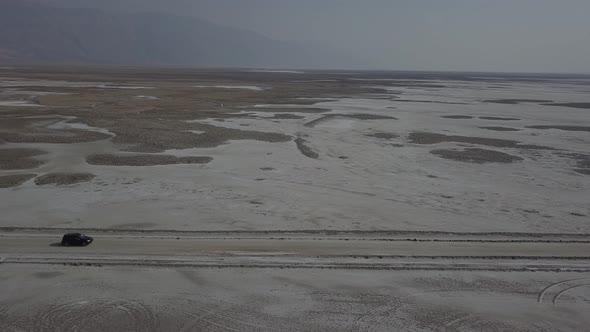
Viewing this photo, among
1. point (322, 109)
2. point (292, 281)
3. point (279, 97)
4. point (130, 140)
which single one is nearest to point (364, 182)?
point (292, 281)

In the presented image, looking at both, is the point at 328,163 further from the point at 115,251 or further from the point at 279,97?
the point at 279,97

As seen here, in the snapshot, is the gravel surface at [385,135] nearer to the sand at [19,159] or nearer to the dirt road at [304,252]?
the dirt road at [304,252]

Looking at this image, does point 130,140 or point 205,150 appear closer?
point 205,150

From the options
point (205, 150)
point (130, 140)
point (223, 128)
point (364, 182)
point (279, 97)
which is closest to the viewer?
point (364, 182)

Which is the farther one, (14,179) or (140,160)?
(140,160)

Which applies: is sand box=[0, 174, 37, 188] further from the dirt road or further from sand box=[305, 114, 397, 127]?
sand box=[305, 114, 397, 127]

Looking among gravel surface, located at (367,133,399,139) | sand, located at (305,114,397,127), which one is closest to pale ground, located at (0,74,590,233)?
gravel surface, located at (367,133,399,139)

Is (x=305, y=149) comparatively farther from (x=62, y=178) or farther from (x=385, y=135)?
(x=62, y=178)

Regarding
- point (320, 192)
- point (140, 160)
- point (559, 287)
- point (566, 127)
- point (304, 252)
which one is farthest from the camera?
point (566, 127)

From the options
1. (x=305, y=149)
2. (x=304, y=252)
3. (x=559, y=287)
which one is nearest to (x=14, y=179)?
(x=304, y=252)
